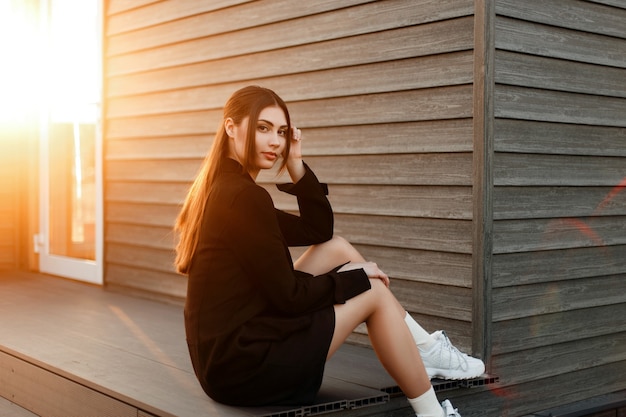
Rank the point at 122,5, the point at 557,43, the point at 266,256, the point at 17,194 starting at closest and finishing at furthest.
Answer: the point at 266,256 < the point at 557,43 < the point at 122,5 < the point at 17,194

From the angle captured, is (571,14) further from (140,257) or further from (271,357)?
(140,257)

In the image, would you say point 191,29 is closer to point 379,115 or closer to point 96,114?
point 96,114

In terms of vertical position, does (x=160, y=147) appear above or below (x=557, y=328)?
above

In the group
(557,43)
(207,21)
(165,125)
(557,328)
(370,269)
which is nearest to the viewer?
(370,269)

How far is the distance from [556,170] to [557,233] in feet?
0.82

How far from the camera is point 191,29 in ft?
15.0

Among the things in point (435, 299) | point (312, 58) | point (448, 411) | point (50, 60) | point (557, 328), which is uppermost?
point (50, 60)

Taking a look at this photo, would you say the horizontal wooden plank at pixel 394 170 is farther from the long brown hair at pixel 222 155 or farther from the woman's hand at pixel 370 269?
the long brown hair at pixel 222 155

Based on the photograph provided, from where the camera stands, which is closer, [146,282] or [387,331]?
[387,331]

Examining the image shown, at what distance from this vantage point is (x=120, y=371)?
3.05 metres

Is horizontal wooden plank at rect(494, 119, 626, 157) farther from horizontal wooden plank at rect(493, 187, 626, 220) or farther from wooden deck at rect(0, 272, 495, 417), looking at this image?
wooden deck at rect(0, 272, 495, 417)

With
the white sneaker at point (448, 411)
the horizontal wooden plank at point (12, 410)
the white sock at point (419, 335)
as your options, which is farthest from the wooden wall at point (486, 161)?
the horizontal wooden plank at point (12, 410)

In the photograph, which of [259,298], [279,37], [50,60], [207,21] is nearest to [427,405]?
[259,298]

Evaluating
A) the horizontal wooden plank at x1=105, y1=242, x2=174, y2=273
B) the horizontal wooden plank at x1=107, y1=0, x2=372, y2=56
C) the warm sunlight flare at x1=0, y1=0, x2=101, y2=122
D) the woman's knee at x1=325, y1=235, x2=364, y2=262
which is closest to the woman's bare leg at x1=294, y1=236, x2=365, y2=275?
the woman's knee at x1=325, y1=235, x2=364, y2=262
